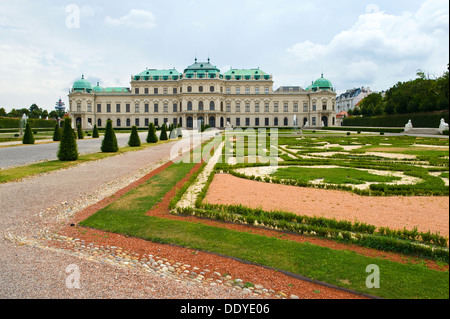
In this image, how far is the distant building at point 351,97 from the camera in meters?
102

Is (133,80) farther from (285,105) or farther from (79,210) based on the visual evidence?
(79,210)

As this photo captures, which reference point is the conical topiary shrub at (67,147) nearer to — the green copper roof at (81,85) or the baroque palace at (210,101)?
the baroque palace at (210,101)

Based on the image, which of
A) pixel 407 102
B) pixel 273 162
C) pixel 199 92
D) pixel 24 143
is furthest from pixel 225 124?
pixel 273 162

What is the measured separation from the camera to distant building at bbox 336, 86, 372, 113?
4006 inches

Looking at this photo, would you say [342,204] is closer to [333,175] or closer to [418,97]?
[333,175]

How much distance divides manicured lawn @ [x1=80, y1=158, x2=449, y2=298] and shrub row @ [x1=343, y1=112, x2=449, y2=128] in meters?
31.3

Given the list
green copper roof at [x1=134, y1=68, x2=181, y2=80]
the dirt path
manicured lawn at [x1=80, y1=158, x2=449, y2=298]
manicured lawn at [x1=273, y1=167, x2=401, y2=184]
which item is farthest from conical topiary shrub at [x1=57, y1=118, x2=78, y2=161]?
green copper roof at [x1=134, y1=68, x2=181, y2=80]

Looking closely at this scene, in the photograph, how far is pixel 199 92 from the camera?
2630 inches

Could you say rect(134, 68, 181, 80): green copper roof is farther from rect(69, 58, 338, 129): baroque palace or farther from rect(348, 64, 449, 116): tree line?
rect(348, 64, 449, 116): tree line

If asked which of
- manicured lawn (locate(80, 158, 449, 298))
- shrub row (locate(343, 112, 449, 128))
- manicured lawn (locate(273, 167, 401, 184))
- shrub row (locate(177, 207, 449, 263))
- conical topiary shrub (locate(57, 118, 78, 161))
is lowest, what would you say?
manicured lawn (locate(80, 158, 449, 298))

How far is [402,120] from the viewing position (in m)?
44.2

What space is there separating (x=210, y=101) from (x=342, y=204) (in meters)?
61.8

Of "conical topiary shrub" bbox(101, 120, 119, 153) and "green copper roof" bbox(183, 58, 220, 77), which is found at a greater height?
"green copper roof" bbox(183, 58, 220, 77)

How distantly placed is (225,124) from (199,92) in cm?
887
